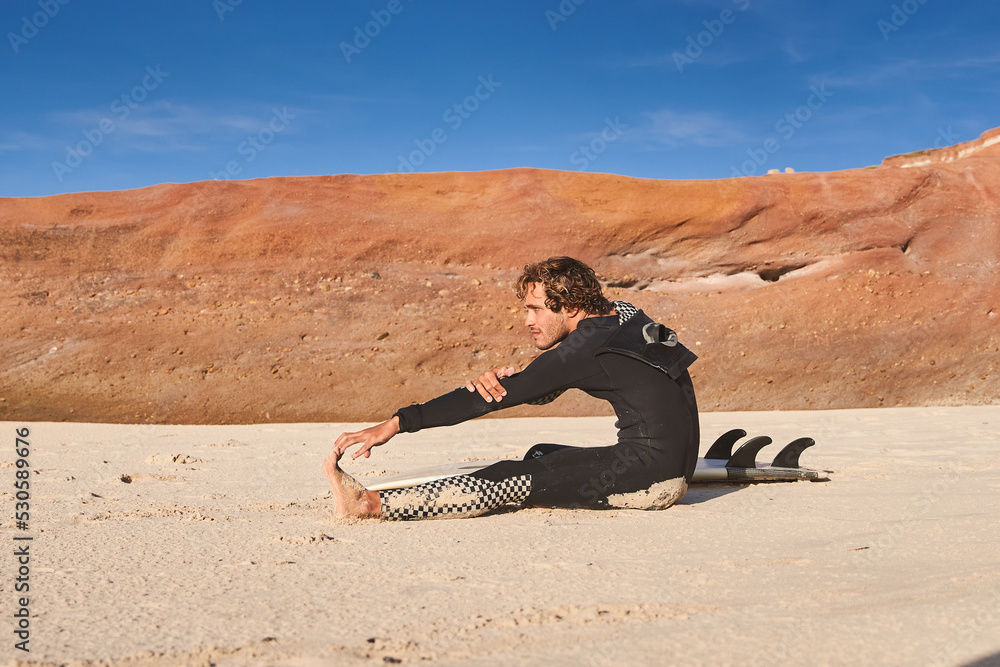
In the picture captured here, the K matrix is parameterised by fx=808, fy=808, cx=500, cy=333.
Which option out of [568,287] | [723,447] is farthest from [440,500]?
[723,447]

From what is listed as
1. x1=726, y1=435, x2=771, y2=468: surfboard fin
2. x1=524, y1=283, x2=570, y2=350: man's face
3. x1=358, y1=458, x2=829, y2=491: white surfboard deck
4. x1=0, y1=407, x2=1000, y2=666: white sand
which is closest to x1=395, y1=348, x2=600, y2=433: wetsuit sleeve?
x1=524, y1=283, x2=570, y2=350: man's face

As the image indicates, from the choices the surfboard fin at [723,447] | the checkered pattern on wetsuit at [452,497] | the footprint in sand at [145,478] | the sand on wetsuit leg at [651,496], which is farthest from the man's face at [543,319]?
the footprint in sand at [145,478]

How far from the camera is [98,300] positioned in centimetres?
923

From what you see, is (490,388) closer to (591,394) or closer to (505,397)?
(505,397)

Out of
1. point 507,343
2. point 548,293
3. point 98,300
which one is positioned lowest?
point 548,293

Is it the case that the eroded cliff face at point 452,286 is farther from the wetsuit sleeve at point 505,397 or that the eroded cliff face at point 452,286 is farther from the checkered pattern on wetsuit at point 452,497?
the wetsuit sleeve at point 505,397

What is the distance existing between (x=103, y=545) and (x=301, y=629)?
1080 millimetres

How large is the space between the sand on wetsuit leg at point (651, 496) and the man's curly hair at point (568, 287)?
0.66 m

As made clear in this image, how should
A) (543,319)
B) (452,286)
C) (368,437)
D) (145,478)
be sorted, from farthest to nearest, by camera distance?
(452,286) → (145,478) → (543,319) → (368,437)

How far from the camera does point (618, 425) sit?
2.95 metres

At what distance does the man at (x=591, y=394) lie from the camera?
274cm

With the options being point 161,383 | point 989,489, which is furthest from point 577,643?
point 161,383

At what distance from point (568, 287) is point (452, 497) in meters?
0.85

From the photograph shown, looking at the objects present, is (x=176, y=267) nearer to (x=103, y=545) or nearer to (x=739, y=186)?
(x=739, y=186)
